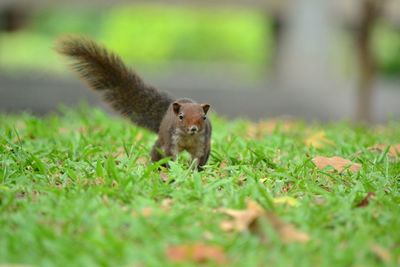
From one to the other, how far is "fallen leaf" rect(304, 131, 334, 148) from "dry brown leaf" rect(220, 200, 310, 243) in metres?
2.24

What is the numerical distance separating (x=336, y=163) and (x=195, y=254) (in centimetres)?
190

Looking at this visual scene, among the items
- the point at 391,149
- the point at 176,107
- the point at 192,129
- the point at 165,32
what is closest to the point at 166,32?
the point at 165,32

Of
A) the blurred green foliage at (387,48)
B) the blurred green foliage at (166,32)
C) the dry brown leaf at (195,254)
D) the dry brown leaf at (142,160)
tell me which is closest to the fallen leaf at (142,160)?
the dry brown leaf at (142,160)

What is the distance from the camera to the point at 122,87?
4.77 m

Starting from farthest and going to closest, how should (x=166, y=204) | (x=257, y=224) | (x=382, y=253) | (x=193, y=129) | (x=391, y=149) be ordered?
(x=391, y=149)
(x=193, y=129)
(x=166, y=204)
(x=257, y=224)
(x=382, y=253)

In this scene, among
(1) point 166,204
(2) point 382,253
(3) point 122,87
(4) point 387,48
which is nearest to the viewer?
(2) point 382,253

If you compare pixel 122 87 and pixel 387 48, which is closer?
pixel 122 87

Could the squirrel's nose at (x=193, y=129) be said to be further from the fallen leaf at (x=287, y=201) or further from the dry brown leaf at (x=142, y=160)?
the fallen leaf at (x=287, y=201)

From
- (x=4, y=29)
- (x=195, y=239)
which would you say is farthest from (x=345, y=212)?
(x=4, y=29)

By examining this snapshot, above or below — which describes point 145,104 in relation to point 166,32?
below

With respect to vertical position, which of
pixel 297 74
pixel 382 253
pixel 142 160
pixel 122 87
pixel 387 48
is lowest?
pixel 382 253

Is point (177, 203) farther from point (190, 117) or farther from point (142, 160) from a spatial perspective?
point (142, 160)

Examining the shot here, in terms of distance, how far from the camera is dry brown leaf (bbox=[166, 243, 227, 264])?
2.63 metres

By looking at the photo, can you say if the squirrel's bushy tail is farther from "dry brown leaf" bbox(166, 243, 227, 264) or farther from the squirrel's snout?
"dry brown leaf" bbox(166, 243, 227, 264)
